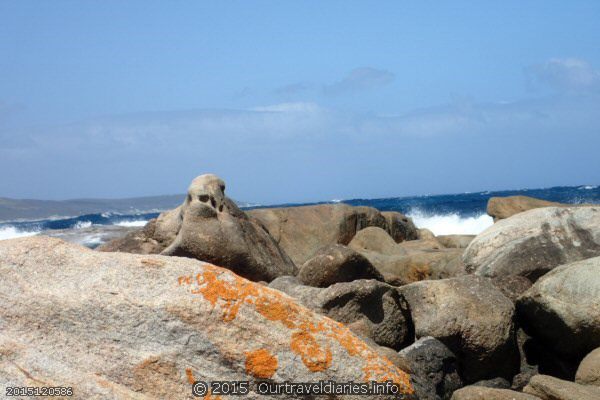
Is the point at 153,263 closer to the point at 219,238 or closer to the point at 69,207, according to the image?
the point at 219,238

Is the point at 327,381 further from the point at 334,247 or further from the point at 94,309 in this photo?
the point at 334,247

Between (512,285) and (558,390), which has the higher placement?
(512,285)

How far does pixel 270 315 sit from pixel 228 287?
0.27 m

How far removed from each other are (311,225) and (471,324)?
873 cm

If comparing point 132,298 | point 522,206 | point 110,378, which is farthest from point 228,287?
point 522,206

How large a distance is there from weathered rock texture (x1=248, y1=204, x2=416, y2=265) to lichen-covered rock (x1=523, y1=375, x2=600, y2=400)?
8701mm

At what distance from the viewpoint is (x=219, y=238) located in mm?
11031

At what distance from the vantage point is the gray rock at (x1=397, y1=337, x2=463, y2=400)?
648 cm

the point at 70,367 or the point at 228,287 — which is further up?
the point at 228,287

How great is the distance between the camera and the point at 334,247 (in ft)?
29.3

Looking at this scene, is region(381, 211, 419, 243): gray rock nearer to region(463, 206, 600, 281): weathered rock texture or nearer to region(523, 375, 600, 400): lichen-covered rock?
region(463, 206, 600, 281): weathered rock texture

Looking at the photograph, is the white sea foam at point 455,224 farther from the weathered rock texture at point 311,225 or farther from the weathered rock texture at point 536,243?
the weathered rock texture at point 536,243

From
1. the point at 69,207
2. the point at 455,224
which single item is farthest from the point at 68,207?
the point at 455,224

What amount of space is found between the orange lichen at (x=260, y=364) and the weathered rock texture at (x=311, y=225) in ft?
33.9
